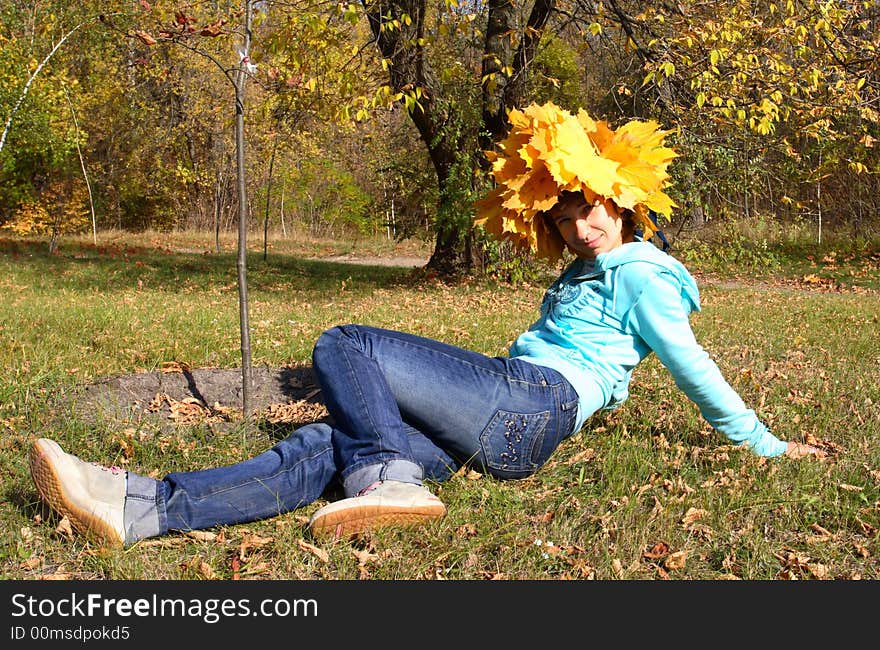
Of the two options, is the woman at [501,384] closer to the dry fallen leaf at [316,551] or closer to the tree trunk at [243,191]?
the dry fallen leaf at [316,551]

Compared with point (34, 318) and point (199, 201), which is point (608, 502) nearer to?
point (34, 318)

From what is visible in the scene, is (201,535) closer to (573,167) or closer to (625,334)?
(625,334)

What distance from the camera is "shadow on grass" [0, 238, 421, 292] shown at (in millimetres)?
12875

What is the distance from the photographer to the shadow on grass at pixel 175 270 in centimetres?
1288

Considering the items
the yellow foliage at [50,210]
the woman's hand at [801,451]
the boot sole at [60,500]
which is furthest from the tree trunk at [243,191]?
the yellow foliage at [50,210]

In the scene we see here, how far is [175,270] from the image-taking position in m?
14.8

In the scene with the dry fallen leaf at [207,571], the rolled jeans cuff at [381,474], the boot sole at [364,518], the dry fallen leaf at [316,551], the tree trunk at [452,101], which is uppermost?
the tree trunk at [452,101]

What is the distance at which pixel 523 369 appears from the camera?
9.55ft

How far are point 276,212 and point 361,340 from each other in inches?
980

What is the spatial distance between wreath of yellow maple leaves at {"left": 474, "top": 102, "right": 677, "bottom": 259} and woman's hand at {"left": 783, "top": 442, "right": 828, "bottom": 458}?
3.64 feet

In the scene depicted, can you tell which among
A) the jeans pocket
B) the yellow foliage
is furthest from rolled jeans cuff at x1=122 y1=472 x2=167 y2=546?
the yellow foliage

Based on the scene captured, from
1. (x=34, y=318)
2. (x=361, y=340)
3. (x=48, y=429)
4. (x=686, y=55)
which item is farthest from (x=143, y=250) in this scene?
(x=361, y=340)

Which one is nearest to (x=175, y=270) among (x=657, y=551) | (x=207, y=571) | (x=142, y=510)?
(x=142, y=510)

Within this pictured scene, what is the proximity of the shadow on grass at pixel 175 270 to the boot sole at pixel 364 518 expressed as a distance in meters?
9.96
